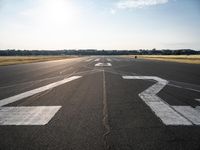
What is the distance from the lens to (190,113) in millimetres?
5355

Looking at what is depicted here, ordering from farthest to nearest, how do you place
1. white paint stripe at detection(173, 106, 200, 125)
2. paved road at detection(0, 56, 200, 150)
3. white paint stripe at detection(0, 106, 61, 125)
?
1. white paint stripe at detection(173, 106, 200, 125)
2. white paint stripe at detection(0, 106, 61, 125)
3. paved road at detection(0, 56, 200, 150)

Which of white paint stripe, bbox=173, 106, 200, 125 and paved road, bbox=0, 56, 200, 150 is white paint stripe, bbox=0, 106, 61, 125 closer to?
paved road, bbox=0, 56, 200, 150

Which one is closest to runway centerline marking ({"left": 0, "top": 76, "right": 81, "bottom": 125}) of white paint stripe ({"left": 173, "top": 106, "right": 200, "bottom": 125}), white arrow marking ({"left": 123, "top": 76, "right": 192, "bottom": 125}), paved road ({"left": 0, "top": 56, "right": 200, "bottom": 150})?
paved road ({"left": 0, "top": 56, "right": 200, "bottom": 150})

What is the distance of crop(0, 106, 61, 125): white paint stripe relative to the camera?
15.4 ft

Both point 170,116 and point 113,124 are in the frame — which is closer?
point 113,124

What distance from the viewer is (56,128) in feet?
14.2

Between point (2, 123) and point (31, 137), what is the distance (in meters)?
1.16

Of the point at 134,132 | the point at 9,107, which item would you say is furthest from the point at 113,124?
the point at 9,107

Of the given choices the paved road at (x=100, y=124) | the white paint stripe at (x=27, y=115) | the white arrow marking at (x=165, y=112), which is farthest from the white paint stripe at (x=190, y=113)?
the white paint stripe at (x=27, y=115)

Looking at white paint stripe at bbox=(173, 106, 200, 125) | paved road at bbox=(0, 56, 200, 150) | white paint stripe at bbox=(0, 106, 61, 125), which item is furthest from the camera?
white paint stripe at bbox=(173, 106, 200, 125)

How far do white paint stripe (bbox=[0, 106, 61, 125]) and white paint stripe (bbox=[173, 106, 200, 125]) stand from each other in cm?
327

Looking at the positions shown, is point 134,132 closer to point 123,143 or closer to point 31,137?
point 123,143

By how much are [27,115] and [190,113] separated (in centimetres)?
406

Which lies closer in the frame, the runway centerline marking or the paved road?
the paved road
